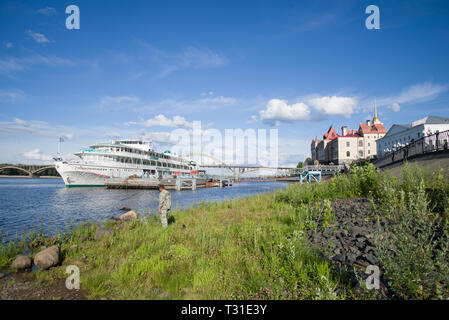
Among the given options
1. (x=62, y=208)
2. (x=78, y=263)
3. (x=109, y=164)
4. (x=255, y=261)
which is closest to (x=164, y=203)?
(x=78, y=263)

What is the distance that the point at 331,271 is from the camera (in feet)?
14.1

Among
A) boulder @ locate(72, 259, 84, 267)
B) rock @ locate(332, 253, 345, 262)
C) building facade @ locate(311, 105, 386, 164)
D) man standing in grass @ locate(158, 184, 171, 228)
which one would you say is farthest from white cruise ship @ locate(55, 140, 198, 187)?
building facade @ locate(311, 105, 386, 164)

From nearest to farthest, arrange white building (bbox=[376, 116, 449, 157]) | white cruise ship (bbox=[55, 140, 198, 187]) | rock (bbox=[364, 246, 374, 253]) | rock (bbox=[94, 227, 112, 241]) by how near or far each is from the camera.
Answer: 1. rock (bbox=[364, 246, 374, 253])
2. rock (bbox=[94, 227, 112, 241])
3. white building (bbox=[376, 116, 449, 157])
4. white cruise ship (bbox=[55, 140, 198, 187])

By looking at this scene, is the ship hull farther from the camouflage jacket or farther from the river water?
the camouflage jacket

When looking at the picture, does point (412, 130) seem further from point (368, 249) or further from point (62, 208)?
point (62, 208)

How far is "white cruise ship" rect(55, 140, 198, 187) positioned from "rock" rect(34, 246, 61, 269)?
4270 centimetres

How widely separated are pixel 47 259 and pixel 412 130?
201 ft

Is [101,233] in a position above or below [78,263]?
below

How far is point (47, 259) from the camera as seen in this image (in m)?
6.23

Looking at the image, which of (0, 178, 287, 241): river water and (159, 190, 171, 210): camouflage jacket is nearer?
(159, 190, 171, 210): camouflage jacket

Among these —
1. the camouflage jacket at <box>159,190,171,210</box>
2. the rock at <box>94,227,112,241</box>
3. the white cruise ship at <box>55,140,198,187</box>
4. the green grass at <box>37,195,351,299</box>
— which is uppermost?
the white cruise ship at <box>55,140,198,187</box>

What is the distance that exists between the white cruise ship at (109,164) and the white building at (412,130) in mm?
51445

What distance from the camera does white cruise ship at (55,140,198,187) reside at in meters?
43.5
